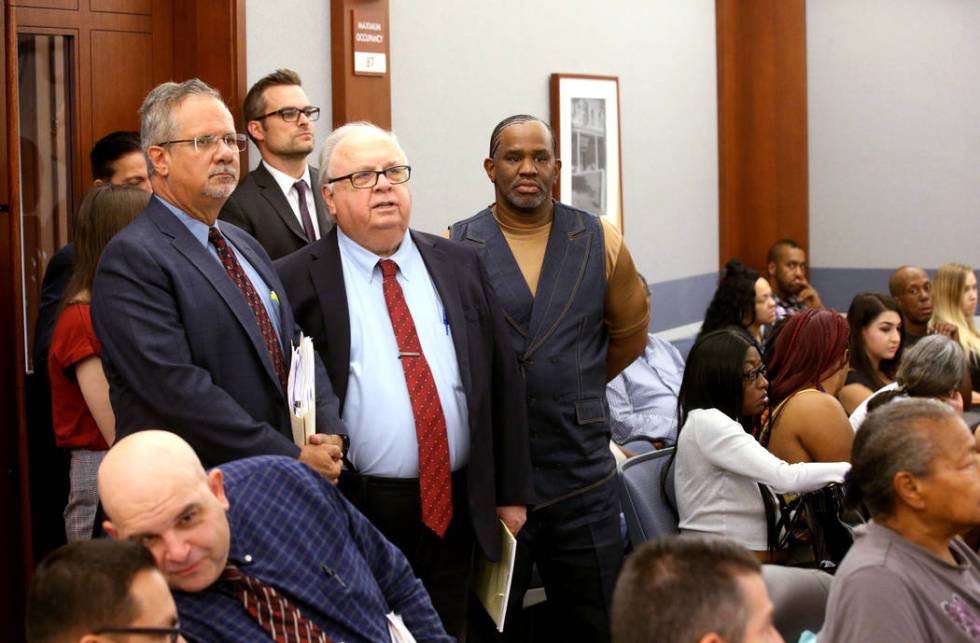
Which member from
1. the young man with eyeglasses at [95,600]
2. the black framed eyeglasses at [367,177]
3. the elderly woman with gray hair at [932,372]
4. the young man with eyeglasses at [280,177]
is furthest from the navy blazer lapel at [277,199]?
the young man with eyeglasses at [95,600]

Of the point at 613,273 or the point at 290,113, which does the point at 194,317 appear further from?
the point at 290,113

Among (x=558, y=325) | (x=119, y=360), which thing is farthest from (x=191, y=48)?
(x=119, y=360)

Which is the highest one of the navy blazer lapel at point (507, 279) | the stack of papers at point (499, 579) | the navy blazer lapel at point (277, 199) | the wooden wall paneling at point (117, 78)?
the wooden wall paneling at point (117, 78)

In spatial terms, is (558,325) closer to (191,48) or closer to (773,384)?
(773,384)

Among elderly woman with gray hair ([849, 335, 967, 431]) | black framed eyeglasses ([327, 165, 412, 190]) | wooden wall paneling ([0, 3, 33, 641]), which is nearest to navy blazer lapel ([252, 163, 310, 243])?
wooden wall paneling ([0, 3, 33, 641])

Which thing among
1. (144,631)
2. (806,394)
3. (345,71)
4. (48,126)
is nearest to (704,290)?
(345,71)

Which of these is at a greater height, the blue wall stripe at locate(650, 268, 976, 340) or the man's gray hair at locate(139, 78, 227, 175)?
the man's gray hair at locate(139, 78, 227, 175)

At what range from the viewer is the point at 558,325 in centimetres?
388

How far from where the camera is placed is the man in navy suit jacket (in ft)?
9.50

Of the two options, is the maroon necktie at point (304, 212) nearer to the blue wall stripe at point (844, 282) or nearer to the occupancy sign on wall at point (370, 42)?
the occupancy sign on wall at point (370, 42)

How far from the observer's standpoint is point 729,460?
13.3ft

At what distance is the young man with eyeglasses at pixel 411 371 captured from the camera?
3.33m

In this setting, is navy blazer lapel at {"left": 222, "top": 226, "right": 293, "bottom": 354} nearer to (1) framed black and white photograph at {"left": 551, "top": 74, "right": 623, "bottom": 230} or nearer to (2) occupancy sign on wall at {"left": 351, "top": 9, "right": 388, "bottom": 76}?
(2) occupancy sign on wall at {"left": 351, "top": 9, "right": 388, "bottom": 76}

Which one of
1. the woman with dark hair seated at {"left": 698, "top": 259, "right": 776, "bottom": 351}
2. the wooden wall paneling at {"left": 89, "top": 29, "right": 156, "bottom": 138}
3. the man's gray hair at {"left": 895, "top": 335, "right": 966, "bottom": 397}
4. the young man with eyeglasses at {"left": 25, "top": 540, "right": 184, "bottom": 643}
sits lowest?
the young man with eyeglasses at {"left": 25, "top": 540, "right": 184, "bottom": 643}
